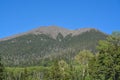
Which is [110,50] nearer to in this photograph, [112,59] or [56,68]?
[112,59]

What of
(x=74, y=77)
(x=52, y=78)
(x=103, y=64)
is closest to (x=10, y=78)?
(x=74, y=77)

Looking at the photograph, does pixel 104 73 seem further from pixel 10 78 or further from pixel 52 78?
pixel 10 78

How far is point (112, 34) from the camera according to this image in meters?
53.2

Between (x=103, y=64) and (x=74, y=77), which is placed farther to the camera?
(x=74, y=77)

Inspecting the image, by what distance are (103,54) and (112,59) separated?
275 cm

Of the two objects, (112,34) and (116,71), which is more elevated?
(112,34)

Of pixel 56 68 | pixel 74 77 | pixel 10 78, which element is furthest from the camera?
pixel 10 78

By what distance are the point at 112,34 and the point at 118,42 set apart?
190cm

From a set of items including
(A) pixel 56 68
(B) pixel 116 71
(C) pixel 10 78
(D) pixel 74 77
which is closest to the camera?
(B) pixel 116 71

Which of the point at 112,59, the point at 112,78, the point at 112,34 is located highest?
the point at 112,34

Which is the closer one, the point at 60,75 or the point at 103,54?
the point at 103,54

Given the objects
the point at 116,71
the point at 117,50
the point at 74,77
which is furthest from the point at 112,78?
the point at 74,77

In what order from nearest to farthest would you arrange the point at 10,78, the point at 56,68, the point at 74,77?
1. the point at 56,68
2. the point at 74,77
3. the point at 10,78

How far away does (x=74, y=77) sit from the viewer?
118 m
